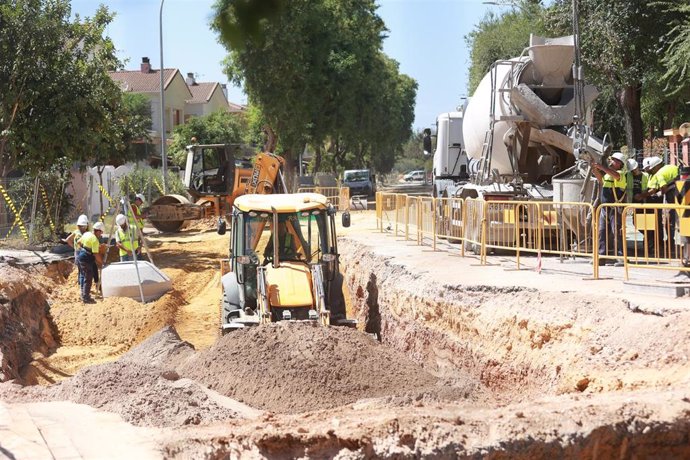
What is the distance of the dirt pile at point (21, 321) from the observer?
12.7m

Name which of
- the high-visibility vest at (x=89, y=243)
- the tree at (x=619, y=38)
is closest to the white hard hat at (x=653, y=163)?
the high-visibility vest at (x=89, y=243)

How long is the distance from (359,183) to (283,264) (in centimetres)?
3757

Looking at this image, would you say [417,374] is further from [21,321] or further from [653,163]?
[21,321]

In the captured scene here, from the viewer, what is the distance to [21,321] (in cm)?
1461

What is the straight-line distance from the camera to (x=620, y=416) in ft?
21.2

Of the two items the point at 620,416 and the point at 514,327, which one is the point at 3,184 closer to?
the point at 514,327

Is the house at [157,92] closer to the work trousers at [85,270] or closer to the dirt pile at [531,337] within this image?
the work trousers at [85,270]

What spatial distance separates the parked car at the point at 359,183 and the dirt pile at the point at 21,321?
32305 mm

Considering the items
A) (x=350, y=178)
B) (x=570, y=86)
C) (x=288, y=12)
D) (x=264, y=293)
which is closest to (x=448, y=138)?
(x=570, y=86)

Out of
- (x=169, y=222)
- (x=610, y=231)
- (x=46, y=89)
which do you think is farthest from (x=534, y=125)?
(x=169, y=222)

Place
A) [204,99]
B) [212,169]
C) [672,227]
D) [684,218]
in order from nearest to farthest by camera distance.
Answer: [684,218] < [672,227] < [212,169] < [204,99]

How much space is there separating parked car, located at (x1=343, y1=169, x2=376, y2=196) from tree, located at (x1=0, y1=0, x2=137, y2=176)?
2662 centimetres

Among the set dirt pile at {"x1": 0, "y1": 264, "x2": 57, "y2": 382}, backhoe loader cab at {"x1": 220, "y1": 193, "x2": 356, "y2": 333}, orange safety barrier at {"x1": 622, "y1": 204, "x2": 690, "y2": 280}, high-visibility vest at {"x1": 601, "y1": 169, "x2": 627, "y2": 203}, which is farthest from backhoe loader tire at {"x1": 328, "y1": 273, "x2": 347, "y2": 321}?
dirt pile at {"x1": 0, "y1": 264, "x2": 57, "y2": 382}

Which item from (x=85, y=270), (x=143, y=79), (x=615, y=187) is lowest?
(x=85, y=270)
